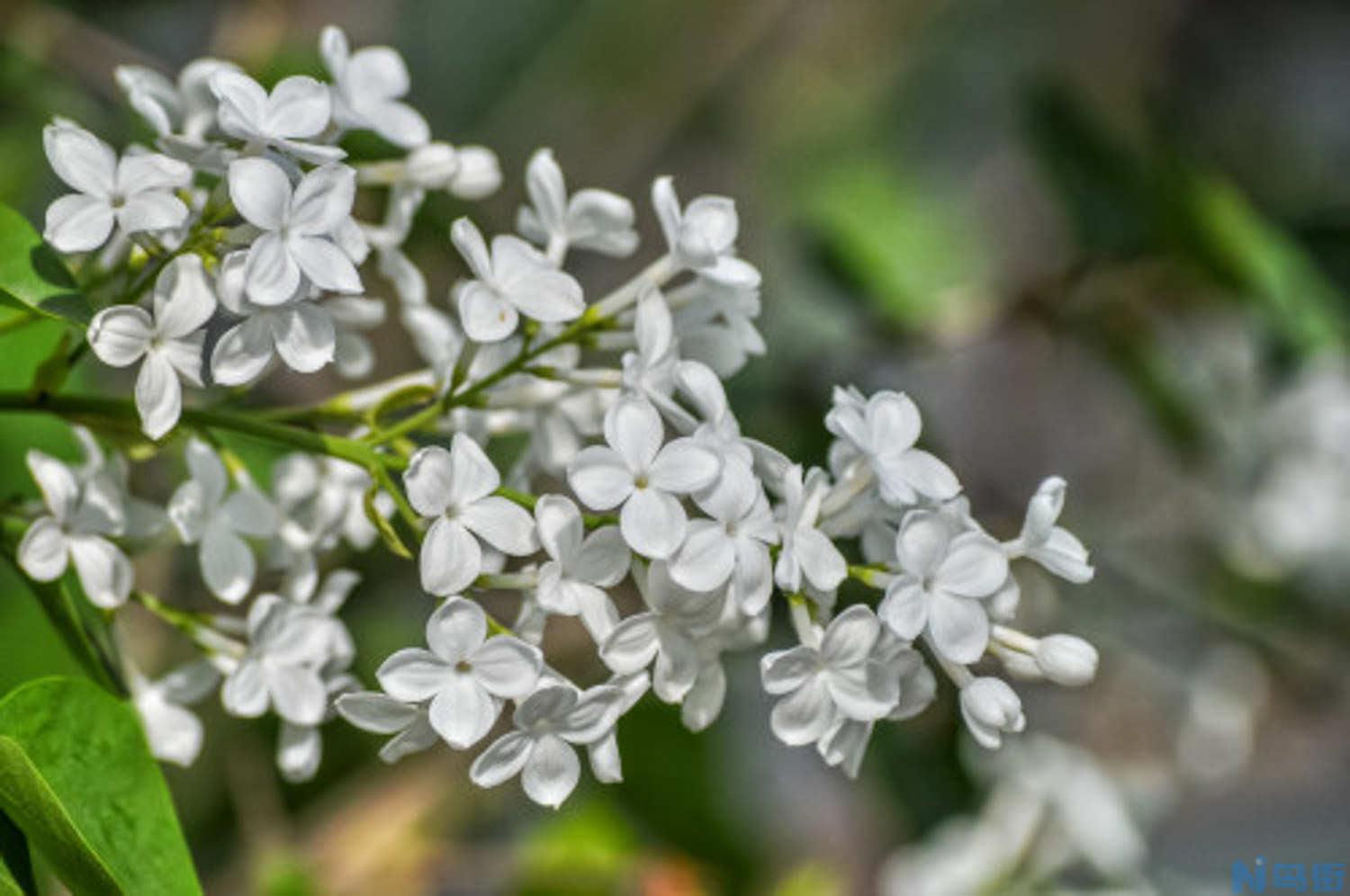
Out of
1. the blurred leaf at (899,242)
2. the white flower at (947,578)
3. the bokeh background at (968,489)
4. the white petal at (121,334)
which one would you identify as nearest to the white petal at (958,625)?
the white flower at (947,578)

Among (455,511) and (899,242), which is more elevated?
(899,242)

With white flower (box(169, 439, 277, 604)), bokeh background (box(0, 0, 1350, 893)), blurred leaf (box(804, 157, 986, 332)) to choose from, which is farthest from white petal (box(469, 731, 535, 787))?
blurred leaf (box(804, 157, 986, 332))

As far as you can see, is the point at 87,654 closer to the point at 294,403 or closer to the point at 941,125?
the point at 294,403

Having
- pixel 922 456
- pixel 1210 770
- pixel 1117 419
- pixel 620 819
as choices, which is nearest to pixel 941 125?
pixel 1117 419

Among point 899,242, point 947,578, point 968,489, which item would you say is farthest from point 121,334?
point 899,242

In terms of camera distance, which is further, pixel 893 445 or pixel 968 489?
pixel 968 489

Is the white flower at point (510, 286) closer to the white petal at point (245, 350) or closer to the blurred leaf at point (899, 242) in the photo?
the white petal at point (245, 350)

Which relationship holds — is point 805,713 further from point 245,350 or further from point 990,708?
point 245,350
